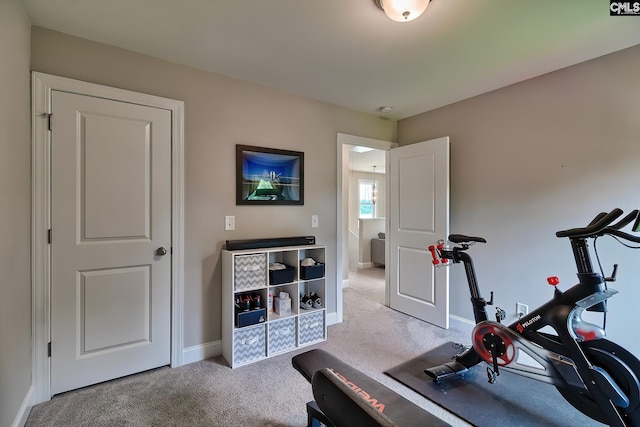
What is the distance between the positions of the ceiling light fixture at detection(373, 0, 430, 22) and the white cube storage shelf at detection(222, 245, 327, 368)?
73.8 inches

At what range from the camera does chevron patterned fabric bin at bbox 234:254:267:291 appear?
7.59 feet

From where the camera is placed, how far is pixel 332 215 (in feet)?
10.4

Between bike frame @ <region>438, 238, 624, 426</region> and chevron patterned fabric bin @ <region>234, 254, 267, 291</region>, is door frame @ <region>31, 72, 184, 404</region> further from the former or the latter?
bike frame @ <region>438, 238, 624, 426</region>

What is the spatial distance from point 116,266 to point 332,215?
6.57 feet

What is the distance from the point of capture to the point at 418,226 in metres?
3.21

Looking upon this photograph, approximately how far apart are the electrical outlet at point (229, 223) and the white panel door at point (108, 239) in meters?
0.45

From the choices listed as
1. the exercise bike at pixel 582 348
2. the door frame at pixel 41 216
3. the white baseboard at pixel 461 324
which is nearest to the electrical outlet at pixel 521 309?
the white baseboard at pixel 461 324

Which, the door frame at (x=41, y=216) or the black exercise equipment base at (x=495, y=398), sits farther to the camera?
the door frame at (x=41, y=216)

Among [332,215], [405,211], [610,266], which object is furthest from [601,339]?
[332,215]

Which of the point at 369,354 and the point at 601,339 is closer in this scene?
the point at 601,339

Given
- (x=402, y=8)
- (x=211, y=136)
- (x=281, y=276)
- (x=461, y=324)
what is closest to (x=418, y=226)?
(x=461, y=324)

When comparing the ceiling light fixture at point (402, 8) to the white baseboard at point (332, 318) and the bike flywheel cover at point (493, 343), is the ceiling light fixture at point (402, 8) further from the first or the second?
the white baseboard at point (332, 318)

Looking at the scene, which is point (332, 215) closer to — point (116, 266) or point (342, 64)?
point (342, 64)

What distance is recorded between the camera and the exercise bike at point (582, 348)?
4.80 ft
